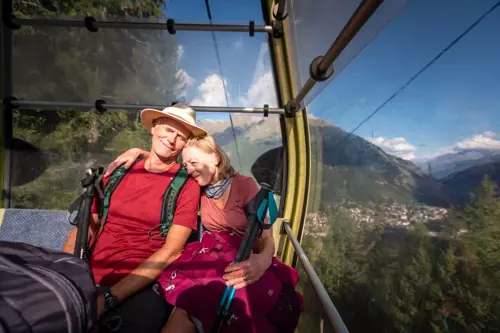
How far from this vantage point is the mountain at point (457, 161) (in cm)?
56

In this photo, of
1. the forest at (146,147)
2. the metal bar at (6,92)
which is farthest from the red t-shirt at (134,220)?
the metal bar at (6,92)

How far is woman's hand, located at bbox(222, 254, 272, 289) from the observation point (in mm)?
1051

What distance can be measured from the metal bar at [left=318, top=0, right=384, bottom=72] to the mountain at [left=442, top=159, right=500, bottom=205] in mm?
464

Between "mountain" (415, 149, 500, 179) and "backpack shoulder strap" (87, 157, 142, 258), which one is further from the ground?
"backpack shoulder strap" (87, 157, 142, 258)

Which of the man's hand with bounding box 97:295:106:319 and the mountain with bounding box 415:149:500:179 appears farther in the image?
the man's hand with bounding box 97:295:106:319

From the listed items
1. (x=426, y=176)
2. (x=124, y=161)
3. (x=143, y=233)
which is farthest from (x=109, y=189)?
(x=426, y=176)

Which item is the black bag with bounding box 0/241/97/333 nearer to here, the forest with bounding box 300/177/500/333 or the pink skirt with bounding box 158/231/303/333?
the pink skirt with bounding box 158/231/303/333

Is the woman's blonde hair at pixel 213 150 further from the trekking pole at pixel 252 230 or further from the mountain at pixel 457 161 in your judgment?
the mountain at pixel 457 161

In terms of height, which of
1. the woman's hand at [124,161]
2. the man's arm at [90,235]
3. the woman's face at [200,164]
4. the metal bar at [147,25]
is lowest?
the man's arm at [90,235]

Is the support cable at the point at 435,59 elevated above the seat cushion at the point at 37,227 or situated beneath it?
elevated above

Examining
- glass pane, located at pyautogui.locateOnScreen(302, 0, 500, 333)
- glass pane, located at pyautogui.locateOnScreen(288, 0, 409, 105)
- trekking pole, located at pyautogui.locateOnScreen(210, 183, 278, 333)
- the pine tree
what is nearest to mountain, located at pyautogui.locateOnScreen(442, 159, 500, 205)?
glass pane, located at pyautogui.locateOnScreen(302, 0, 500, 333)

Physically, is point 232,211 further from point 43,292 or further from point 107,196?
point 43,292

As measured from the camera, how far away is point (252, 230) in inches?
44.8

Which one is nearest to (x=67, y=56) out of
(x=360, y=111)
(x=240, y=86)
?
(x=240, y=86)
